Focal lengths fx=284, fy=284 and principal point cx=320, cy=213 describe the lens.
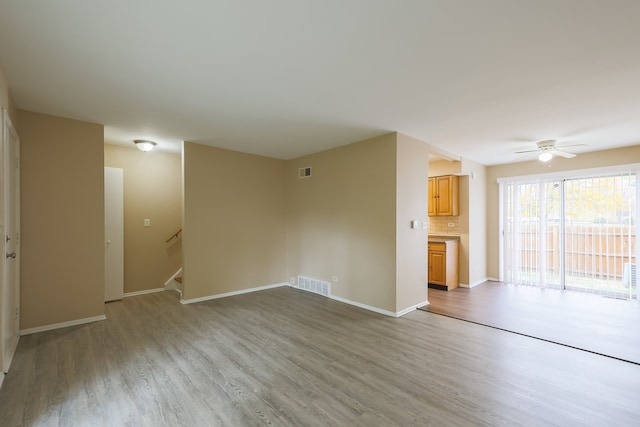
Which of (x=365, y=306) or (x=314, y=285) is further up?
(x=314, y=285)

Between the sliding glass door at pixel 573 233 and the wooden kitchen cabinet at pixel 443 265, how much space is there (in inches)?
57.9

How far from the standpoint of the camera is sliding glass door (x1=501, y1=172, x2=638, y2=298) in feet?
16.2

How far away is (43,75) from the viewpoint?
2.54m

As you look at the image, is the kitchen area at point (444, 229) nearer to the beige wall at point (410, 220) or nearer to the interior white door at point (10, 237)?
the beige wall at point (410, 220)

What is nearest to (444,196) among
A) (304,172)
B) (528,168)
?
(528,168)

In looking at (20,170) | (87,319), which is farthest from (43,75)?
(87,319)

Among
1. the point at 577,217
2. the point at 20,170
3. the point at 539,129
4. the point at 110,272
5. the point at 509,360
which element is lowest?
the point at 509,360

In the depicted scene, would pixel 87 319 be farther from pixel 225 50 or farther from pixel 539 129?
pixel 539 129

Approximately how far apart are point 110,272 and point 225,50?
4.37 metres

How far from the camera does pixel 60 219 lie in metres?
3.54

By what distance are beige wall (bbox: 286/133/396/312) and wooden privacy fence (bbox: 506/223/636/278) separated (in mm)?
3847

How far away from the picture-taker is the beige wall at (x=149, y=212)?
5.12 m

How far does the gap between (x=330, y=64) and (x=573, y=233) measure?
597 centimetres

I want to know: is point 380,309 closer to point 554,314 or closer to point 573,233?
point 554,314
